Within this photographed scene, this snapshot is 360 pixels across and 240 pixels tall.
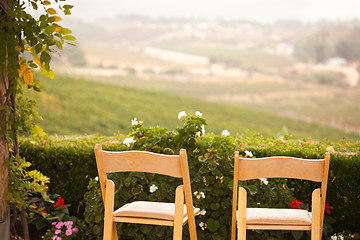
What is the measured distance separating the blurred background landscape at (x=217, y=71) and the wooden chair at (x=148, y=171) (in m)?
10.4

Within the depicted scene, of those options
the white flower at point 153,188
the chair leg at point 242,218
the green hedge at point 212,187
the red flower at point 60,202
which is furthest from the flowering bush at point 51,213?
the chair leg at point 242,218

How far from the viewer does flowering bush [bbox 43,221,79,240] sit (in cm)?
319

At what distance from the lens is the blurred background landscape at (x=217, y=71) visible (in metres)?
14.1

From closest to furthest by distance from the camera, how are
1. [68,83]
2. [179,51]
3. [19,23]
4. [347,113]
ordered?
[19,23]
[68,83]
[347,113]
[179,51]

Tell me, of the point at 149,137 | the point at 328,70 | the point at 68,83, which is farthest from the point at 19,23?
the point at 328,70

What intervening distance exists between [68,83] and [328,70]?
1187 cm

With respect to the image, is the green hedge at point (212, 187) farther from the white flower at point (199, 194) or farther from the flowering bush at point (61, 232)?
the flowering bush at point (61, 232)

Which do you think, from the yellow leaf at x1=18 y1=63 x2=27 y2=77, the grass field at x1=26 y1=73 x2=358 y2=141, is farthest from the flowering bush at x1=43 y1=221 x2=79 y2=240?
the grass field at x1=26 y1=73 x2=358 y2=141

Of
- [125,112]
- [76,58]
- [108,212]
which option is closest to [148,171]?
[108,212]

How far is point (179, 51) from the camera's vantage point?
21031 mm

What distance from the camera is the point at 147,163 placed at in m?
2.20

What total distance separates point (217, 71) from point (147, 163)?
18.1 metres

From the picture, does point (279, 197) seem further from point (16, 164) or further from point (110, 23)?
point (110, 23)

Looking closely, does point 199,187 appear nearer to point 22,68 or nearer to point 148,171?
point 148,171
